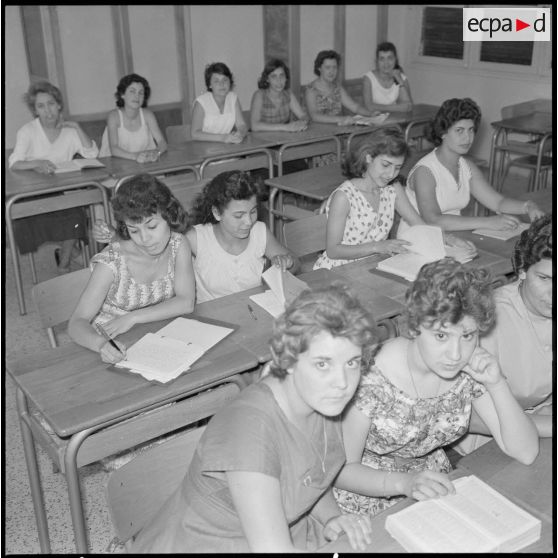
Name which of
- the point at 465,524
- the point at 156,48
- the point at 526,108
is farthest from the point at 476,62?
the point at 465,524

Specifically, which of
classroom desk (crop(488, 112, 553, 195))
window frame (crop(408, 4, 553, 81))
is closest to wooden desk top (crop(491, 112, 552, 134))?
classroom desk (crop(488, 112, 553, 195))

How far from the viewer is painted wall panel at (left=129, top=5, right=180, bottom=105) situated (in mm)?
5742

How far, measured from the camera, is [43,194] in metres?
4.11

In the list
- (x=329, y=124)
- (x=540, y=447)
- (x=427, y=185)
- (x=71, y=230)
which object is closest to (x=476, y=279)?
(x=540, y=447)

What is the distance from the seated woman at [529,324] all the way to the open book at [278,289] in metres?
0.77

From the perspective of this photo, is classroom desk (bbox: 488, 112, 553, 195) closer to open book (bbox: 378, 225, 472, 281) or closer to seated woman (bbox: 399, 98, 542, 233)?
seated woman (bbox: 399, 98, 542, 233)

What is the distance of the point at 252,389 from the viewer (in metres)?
1.53

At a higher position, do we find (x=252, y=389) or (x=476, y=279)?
(x=476, y=279)

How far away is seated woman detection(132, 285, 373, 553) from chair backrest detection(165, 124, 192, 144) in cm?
382

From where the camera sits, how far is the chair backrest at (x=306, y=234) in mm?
3252

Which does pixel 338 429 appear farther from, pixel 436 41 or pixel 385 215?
pixel 436 41

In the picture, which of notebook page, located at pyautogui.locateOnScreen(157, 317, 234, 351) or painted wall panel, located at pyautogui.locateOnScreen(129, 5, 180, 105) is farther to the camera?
painted wall panel, located at pyautogui.locateOnScreen(129, 5, 180, 105)

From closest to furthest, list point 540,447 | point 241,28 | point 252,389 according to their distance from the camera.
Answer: point 252,389
point 540,447
point 241,28

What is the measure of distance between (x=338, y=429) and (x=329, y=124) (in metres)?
4.26
